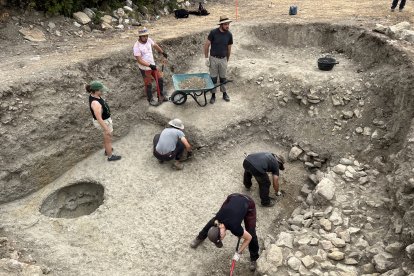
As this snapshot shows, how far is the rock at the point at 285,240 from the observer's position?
6.02 m

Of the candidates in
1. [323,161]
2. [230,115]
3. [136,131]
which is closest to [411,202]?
[323,161]

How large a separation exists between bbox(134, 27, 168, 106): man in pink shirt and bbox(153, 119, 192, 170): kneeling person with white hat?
185 cm

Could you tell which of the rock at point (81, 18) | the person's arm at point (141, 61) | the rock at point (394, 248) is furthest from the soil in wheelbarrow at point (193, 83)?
the rock at point (394, 248)

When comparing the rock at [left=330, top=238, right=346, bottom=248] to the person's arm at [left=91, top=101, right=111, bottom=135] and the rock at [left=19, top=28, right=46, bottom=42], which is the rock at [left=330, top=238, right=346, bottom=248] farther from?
the rock at [left=19, top=28, right=46, bottom=42]

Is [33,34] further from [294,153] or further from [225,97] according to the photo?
[294,153]

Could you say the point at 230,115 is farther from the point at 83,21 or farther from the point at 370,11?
the point at 370,11

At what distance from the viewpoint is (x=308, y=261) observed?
556 centimetres

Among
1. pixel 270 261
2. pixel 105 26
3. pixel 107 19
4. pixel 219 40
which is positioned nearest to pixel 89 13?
pixel 107 19

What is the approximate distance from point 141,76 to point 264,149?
13.0 ft

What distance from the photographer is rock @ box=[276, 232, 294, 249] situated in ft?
19.7

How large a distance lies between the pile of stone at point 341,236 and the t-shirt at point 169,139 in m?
2.87

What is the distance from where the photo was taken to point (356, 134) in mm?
8414

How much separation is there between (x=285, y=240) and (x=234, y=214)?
4.05ft

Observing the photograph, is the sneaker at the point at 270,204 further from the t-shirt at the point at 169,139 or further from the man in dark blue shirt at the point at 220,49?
→ the man in dark blue shirt at the point at 220,49
